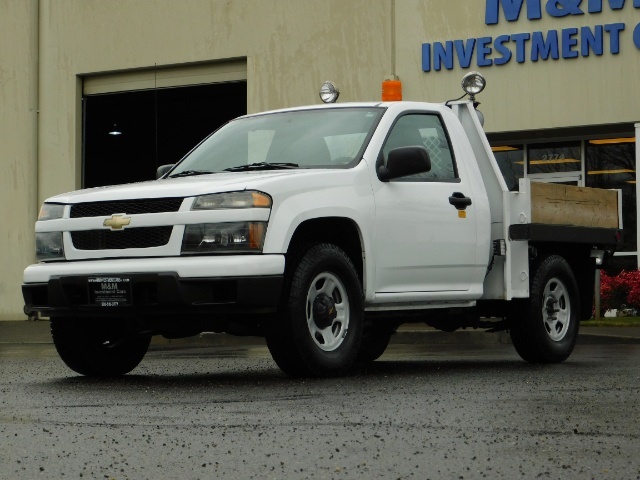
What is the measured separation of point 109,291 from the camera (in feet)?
29.4

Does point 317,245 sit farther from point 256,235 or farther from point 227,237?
point 227,237

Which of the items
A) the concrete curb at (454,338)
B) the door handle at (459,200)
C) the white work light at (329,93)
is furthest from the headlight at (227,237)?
the concrete curb at (454,338)

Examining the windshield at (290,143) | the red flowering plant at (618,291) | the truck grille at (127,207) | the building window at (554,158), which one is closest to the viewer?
the truck grille at (127,207)

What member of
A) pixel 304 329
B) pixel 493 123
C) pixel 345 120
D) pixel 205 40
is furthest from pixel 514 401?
pixel 205 40

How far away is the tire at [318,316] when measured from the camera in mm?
8844

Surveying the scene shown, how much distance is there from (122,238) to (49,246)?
0.69 metres

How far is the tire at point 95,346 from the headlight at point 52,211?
2.40 feet

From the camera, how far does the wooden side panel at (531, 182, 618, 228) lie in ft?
35.6

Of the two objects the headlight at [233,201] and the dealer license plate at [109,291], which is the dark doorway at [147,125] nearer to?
the dealer license plate at [109,291]

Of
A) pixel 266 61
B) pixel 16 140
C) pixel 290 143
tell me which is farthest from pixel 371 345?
pixel 16 140

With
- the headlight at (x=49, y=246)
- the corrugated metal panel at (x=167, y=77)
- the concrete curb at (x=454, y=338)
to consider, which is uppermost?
the corrugated metal panel at (x=167, y=77)

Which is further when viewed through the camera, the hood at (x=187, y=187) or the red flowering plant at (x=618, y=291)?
the red flowering plant at (x=618, y=291)

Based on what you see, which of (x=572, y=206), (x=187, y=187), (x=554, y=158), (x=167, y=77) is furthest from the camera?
(x=167, y=77)

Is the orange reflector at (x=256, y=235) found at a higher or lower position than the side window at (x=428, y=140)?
lower
